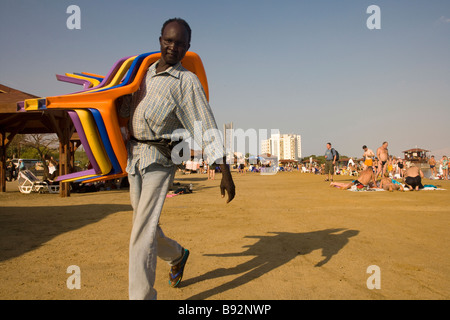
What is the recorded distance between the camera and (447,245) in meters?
4.37

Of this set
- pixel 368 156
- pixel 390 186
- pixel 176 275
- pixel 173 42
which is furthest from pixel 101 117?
pixel 368 156

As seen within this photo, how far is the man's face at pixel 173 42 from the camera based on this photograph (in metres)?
2.53

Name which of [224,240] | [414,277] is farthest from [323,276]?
[224,240]

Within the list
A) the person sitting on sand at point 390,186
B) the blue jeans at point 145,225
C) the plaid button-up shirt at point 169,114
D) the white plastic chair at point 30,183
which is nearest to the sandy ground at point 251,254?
the blue jeans at point 145,225

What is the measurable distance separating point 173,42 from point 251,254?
2.80 metres

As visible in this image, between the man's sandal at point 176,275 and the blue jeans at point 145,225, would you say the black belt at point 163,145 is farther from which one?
the man's sandal at point 176,275

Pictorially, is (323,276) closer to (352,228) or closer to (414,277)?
(414,277)

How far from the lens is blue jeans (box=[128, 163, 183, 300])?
2.29m

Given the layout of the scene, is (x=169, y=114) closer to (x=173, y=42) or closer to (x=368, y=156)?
(x=173, y=42)

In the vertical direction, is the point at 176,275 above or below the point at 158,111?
below

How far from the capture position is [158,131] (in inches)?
96.3

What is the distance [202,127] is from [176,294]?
1.53 m

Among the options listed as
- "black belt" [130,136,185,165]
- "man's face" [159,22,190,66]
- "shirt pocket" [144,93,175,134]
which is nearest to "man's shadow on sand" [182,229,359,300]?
"black belt" [130,136,185,165]
